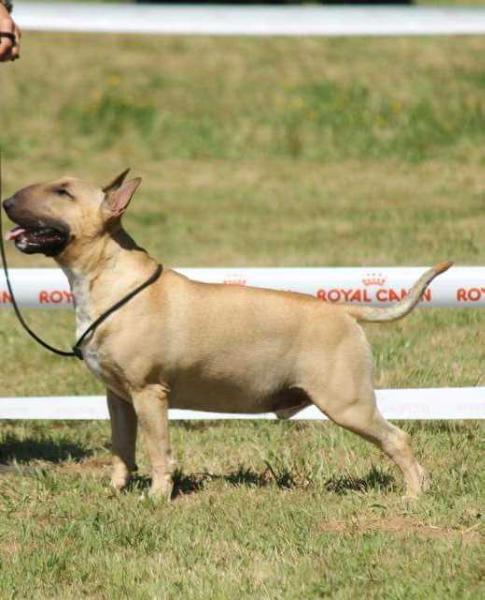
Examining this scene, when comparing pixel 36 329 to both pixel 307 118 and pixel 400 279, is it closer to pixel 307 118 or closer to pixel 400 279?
pixel 400 279

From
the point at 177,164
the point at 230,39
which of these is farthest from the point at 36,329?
the point at 230,39

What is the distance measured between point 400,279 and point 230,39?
13217 millimetres

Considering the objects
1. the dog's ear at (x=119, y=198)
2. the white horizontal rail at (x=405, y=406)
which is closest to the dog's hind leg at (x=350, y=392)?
the white horizontal rail at (x=405, y=406)

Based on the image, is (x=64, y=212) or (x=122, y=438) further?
(x=122, y=438)

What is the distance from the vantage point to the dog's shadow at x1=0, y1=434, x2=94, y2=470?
25.5ft

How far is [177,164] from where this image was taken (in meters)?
17.2

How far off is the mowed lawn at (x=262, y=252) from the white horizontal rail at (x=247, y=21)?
189 centimetres

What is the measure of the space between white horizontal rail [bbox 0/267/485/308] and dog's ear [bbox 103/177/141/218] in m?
0.87

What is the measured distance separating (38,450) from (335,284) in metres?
1.94

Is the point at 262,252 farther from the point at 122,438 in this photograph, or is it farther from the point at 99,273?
the point at 99,273

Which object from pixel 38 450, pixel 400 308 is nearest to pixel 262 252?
pixel 38 450

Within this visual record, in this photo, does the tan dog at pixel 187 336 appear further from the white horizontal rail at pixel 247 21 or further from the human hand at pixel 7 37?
the white horizontal rail at pixel 247 21

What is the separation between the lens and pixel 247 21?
1334cm

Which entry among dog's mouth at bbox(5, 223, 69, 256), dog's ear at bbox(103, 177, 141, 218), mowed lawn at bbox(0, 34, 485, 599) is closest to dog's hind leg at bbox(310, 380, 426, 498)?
mowed lawn at bbox(0, 34, 485, 599)
